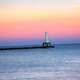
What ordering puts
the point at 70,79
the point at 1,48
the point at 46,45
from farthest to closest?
the point at 1,48
the point at 46,45
the point at 70,79

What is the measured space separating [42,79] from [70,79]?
126cm

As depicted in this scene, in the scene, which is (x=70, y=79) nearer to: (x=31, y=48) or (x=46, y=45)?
(x=46, y=45)

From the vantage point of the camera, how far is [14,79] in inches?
705

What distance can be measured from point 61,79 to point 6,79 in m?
2.53

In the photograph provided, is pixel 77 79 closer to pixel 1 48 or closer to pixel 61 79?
pixel 61 79

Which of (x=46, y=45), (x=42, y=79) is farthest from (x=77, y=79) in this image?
(x=46, y=45)

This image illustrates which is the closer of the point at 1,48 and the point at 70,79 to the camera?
the point at 70,79

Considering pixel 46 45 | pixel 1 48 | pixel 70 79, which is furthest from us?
pixel 1 48

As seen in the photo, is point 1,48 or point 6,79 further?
point 1,48

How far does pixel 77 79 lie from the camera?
695 inches

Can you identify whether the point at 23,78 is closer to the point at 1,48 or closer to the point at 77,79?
the point at 77,79

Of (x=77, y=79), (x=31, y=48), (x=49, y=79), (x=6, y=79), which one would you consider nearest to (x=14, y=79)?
(x=6, y=79)

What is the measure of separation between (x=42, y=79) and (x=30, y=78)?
874mm

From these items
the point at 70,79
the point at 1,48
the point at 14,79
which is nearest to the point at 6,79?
the point at 14,79
